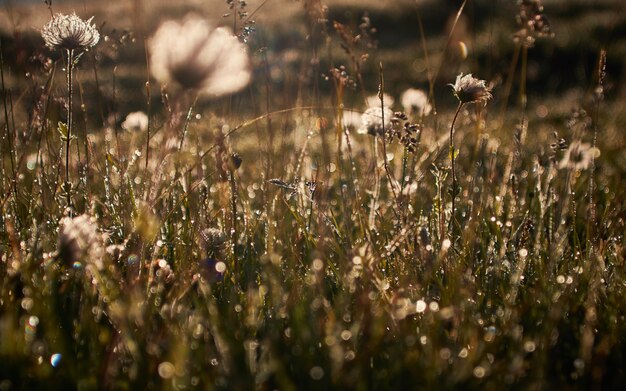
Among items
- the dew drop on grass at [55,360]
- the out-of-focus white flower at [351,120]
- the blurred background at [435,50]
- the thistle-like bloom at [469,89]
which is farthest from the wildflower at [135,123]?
the dew drop on grass at [55,360]

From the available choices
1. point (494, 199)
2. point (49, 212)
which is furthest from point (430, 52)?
point (49, 212)

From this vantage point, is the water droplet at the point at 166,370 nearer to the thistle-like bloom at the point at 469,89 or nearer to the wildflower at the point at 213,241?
the wildflower at the point at 213,241

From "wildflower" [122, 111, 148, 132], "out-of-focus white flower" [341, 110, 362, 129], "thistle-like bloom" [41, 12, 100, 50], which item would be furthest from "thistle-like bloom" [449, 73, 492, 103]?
"wildflower" [122, 111, 148, 132]

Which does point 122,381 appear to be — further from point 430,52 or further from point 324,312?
point 430,52

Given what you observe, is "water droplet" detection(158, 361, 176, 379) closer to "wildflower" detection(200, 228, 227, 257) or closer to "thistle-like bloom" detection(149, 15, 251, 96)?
"thistle-like bloom" detection(149, 15, 251, 96)

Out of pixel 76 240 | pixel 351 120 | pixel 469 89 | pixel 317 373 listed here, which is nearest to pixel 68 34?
pixel 76 240

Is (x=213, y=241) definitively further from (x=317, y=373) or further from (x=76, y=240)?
(x=317, y=373)

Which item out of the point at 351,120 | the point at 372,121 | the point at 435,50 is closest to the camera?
the point at 372,121
